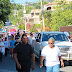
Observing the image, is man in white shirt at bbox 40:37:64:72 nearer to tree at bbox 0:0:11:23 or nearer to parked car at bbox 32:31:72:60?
parked car at bbox 32:31:72:60

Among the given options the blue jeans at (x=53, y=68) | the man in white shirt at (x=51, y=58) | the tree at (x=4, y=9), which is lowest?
the blue jeans at (x=53, y=68)

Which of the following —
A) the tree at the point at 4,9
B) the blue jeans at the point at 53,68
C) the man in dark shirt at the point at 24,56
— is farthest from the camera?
the tree at the point at 4,9

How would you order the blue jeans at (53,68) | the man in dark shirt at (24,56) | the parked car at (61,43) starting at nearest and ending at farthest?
the man in dark shirt at (24,56) < the blue jeans at (53,68) < the parked car at (61,43)

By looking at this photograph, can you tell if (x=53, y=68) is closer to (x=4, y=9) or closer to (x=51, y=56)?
(x=51, y=56)

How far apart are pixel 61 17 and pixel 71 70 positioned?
2804cm

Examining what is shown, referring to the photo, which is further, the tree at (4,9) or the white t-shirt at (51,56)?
the tree at (4,9)

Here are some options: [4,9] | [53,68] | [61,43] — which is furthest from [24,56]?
[4,9]

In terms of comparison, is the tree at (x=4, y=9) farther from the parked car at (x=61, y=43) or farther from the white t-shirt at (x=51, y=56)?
the white t-shirt at (x=51, y=56)

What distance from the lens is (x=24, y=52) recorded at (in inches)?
306

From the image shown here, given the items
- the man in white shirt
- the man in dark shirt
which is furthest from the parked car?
the man in dark shirt

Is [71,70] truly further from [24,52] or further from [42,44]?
[24,52]

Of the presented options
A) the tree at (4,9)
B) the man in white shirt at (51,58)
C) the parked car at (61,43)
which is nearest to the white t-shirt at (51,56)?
the man in white shirt at (51,58)

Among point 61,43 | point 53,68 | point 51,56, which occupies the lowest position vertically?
point 53,68

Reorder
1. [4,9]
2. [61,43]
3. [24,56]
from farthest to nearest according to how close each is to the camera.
A: [4,9] → [61,43] → [24,56]
